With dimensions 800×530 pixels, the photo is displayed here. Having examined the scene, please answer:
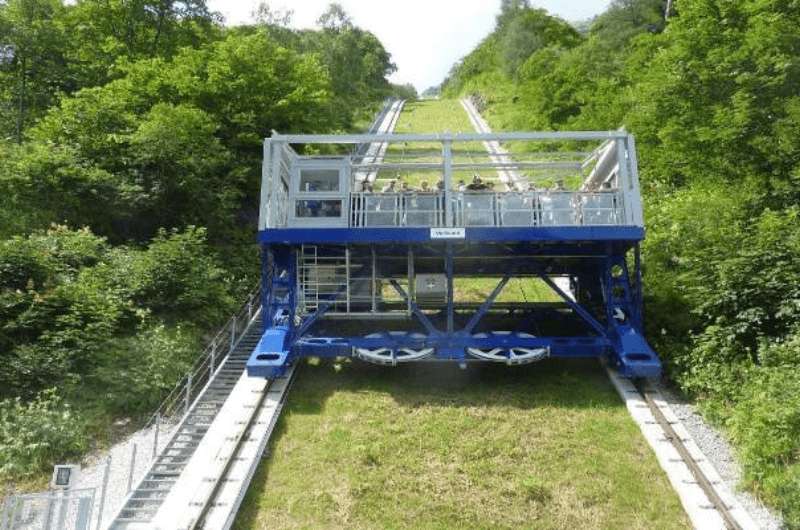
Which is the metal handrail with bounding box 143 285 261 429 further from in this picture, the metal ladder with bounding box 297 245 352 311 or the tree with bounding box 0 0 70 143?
the tree with bounding box 0 0 70 143

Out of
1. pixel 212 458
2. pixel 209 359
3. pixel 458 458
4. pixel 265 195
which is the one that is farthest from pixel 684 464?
pixel 209 359

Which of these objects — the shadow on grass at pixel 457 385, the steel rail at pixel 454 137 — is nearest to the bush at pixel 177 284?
the shadow on grass at pixel 457 385

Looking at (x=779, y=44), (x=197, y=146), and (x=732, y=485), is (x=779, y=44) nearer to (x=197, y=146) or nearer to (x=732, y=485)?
(x=732, y=485)

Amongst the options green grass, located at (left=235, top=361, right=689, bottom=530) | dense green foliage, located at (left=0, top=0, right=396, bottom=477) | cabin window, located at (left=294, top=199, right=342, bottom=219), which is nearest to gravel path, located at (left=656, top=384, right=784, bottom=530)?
green grass, located at (left=235, top=361, right=689, bottom=530)

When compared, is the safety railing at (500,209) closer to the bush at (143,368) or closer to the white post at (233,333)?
the white post at (233,333)

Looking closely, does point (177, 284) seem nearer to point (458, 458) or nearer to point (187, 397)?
point (187, 397)

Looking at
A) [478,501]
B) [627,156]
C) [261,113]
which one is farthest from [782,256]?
[261,113]
